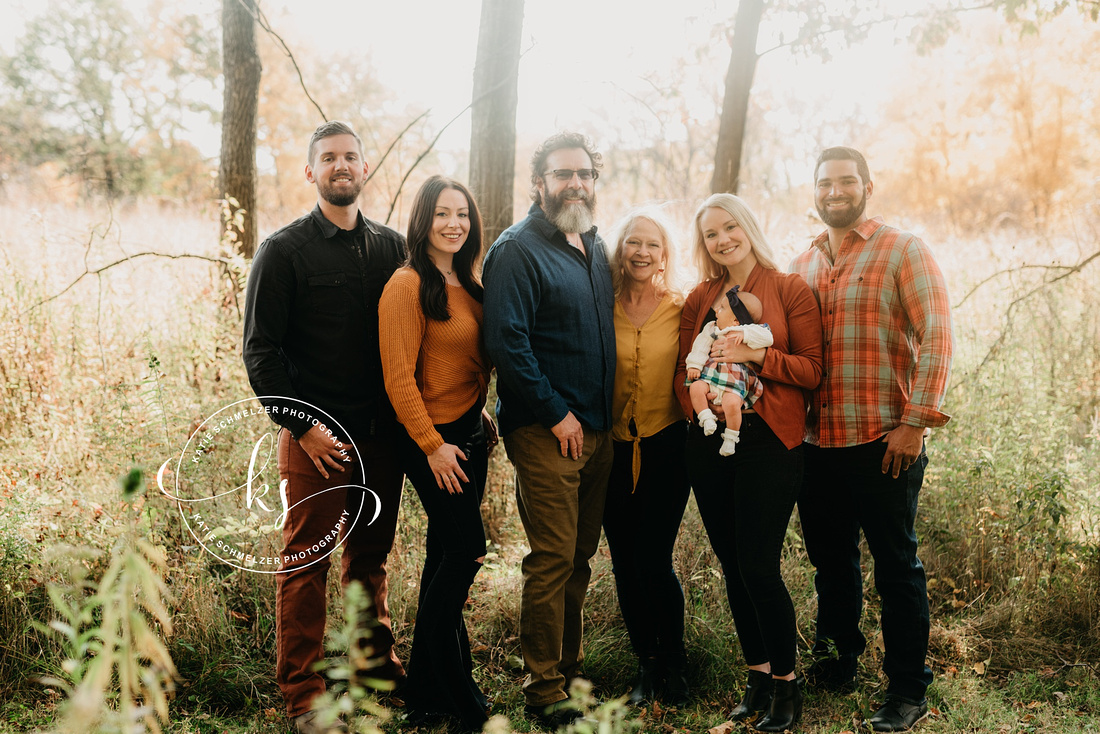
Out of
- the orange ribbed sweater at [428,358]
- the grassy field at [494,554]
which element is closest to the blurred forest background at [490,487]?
the grassy field at [494,554]

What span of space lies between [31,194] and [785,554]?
52.3ft

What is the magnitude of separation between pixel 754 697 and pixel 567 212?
2415 millimetres

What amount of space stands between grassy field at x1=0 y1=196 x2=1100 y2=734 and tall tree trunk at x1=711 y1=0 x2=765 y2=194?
2.44 m

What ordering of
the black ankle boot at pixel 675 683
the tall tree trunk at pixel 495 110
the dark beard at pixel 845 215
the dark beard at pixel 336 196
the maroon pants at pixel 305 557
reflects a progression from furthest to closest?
the tall tree trunk at pixel 495 110
the black ankle boot at pixel 675 683
the dark beard at pixel 845 215
the dark beard at pixel 336 196
the maroon pants at pixel 305 557

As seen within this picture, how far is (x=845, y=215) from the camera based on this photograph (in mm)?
3365

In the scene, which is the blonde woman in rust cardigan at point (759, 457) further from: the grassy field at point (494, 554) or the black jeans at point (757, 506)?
the grassy field at point (494, 554)

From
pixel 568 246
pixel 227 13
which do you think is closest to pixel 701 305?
pixel 568 246

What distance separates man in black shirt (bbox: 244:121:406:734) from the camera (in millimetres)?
3092

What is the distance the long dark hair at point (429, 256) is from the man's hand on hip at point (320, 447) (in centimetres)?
69

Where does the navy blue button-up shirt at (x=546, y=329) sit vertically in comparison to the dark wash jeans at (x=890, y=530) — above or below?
above

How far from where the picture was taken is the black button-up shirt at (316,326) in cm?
308

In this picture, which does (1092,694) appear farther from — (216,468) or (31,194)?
(31,194)

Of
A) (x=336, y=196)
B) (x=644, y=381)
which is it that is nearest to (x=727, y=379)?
(x=644, y=381)

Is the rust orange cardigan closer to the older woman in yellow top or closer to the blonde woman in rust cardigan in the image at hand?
the blonde woman in rust cardigan
